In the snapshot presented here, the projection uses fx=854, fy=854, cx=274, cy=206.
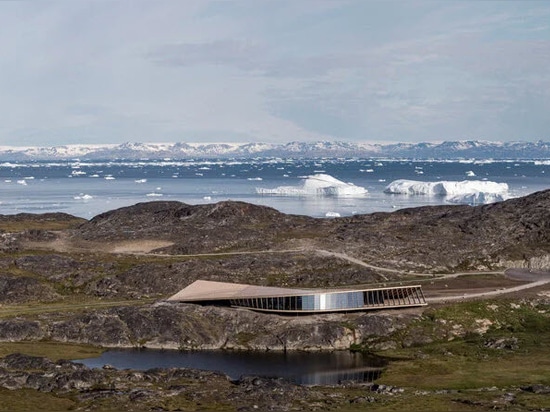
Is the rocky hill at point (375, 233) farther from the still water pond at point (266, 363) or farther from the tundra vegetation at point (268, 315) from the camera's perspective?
the still water pond at point (266, 363)

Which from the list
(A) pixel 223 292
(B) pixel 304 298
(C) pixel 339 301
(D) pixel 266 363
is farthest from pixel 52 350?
(C) pixel 339 301

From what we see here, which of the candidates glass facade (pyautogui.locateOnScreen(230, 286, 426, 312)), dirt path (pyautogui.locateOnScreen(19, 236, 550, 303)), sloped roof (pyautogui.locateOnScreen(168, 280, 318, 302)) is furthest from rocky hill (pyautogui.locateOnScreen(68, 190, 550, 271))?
sloped roof (pyautogui.locateOnScreen(168, 280, 318, 302))

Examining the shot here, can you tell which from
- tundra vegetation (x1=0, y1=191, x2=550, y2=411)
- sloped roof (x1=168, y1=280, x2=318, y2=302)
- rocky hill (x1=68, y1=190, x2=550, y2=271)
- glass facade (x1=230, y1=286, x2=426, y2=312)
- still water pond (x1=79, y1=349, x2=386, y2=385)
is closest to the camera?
tundra vegetation (x1=0, y1=191, x2=550, y2=411)

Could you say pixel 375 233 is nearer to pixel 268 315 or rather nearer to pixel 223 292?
pixel 223 292

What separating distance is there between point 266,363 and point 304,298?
1837cm

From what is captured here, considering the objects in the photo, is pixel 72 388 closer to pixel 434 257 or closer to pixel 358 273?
pixel 358 273

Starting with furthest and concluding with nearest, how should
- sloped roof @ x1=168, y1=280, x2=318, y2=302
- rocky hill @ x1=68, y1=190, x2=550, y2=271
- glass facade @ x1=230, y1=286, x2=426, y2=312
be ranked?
rocky hill @ x1=68, y1=190, x2=550, y2=271 → sloped roof @ x1=168, y1=280, x2=318, y2=302 → glass facade @ x1=230, y1=286, x2=426, y2=312

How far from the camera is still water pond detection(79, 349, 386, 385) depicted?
100 m

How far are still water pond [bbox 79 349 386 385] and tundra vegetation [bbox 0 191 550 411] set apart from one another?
2.60 meters

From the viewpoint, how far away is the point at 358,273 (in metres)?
149

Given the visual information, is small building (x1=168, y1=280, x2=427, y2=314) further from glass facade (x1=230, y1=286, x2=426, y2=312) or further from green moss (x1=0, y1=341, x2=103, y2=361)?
green moss (x1=0, y1=341, x2=103, y2=361)

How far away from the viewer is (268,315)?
402 feet

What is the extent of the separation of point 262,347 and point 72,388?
112 feet

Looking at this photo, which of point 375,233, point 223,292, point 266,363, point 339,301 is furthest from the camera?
point 375,233
